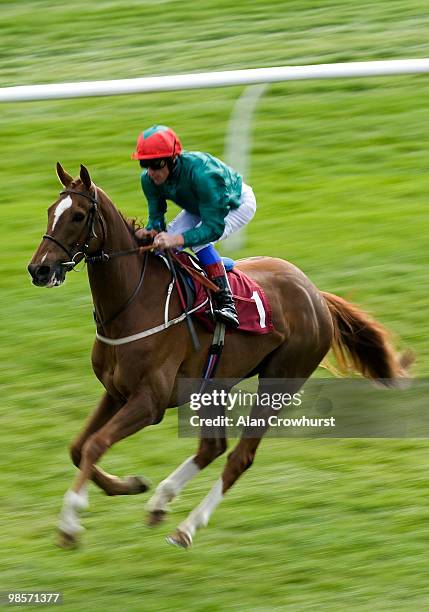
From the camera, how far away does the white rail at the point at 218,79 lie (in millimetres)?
8008

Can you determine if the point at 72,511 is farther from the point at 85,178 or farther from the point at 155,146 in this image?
the point at 155,146

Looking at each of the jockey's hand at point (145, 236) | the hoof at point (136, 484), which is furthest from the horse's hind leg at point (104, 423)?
the jockey's hand at point (145, 236)

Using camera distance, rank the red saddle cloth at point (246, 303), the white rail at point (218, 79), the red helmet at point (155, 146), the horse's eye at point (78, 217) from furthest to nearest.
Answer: the white rail at point (218, 79) → the red saddle cloth at point (246, 303) → the red helmet at point (155, 146) → the horse's eye at point (78, 217)

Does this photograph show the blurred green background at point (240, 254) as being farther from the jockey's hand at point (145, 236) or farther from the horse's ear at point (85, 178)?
the horse's ear at point (85, 178)

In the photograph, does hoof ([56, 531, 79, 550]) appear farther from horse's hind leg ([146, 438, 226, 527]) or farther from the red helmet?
the red helmet

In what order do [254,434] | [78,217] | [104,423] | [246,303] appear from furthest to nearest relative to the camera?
[254,434], [246,303], [104,423], [78,217]

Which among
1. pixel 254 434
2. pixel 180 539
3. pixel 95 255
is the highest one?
pixel 95 255

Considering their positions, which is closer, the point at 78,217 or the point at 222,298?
the point at 78,217

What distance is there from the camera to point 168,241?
18.4 feet

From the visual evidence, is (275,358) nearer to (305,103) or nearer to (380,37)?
(305,103)

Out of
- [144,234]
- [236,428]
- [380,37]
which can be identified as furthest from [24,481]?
[380,37]

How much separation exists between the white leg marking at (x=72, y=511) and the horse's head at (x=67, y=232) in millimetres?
865

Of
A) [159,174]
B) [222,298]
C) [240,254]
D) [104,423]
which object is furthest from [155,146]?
[240,254]

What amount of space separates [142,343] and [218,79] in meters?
2.96
